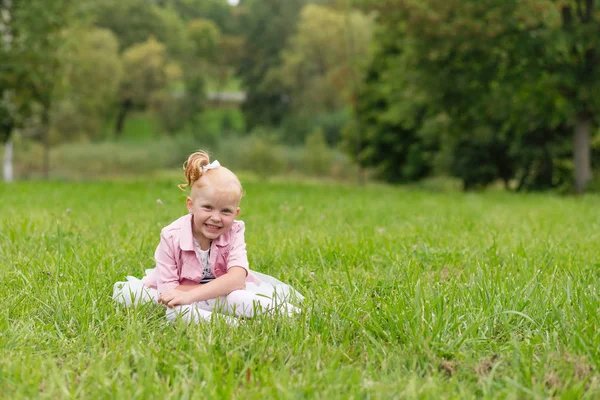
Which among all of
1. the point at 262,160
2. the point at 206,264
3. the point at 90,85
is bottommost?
the point at 262,160

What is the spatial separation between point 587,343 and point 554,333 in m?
0.15

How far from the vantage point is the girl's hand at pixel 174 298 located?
10.4 ft

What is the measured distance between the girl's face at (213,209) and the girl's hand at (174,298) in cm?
40

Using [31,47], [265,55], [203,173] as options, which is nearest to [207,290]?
[203,173]

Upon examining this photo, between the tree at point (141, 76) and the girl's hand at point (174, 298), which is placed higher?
the tree at point (141, 76)

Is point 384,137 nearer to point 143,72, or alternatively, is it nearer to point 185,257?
point 143,72

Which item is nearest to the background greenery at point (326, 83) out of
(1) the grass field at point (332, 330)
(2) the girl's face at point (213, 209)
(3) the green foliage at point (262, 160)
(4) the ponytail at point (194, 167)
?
(3) the green foliage at point (262, 160)

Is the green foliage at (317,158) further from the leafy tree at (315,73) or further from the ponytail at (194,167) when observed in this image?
the ponytail at (194,167)

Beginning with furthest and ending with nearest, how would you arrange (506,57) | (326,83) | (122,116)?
(326,83) → (122,116) → (506,57)

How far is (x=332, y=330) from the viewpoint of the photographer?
9.58 feet

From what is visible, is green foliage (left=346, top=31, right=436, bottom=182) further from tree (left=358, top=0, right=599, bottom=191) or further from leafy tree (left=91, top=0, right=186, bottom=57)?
leafy tree (left=91, top=0, right=186, bottom=57)

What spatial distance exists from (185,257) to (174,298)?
41 cm

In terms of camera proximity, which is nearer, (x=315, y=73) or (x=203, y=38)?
(x=315, y=73)

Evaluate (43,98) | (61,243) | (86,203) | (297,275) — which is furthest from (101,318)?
(43,98)
